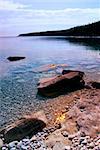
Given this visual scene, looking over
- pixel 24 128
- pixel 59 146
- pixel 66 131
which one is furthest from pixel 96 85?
pixel 59 146

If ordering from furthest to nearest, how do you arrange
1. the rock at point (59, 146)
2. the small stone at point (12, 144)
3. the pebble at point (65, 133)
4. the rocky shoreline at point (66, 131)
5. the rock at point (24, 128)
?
the rock at point (24, 128)
the pebble at point (65, 133)
the small stone at point (12, 144)
the rocky shoreline at point (66, 131)
the rock at point (59, 146)

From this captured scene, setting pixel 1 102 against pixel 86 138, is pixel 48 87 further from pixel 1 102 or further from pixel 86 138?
pixel 86 138

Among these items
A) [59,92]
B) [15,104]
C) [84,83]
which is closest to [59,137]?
[15,104]

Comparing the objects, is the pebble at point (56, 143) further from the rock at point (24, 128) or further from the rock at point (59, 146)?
the rock at point (24, 128)

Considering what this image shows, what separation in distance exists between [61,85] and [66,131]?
9.52 m

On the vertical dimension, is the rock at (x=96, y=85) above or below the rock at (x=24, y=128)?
below

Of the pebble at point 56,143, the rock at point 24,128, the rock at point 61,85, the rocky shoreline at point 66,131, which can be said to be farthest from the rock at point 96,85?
the pebble at point 56,143

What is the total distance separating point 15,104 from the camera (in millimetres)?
19500

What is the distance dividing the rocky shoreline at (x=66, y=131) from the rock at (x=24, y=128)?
42 mm

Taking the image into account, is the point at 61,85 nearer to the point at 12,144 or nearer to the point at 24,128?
the point at 24,128

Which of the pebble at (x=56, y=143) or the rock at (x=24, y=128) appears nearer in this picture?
the pebble at (x=56, y=143)

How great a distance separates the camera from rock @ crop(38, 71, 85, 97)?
72.7ft

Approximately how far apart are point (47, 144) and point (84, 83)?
1143cm

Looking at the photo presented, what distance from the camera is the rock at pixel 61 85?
2216cm
